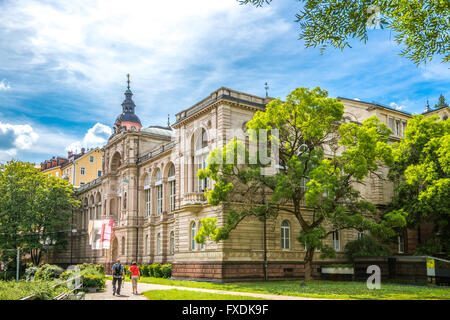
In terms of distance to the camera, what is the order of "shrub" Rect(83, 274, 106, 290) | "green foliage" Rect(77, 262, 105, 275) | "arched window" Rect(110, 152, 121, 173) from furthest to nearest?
"arched window" Rect(110, 152, 121, 173)
"green foliage" Rect(77, 262, 105, 275)
"shrub" Rect(83, 274, 106, 290)

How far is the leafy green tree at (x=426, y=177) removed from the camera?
35.5 meters

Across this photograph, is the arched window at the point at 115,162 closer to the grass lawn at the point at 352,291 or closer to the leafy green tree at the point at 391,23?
Result: the grass lawn at the point at 352,291

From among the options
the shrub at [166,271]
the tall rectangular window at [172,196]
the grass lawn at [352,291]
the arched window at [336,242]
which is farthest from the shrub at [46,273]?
the arched window at [336,242]

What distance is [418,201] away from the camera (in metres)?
38.1

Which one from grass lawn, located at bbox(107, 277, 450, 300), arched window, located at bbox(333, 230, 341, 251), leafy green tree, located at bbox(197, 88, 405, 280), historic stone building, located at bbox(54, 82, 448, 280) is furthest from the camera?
arched window, located at bbox(333, 230, 341, 251)

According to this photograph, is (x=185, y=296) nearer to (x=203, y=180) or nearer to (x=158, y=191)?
(x=203, y=180)

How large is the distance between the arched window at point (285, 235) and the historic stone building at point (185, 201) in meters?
0.08

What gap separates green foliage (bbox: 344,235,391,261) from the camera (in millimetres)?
38334

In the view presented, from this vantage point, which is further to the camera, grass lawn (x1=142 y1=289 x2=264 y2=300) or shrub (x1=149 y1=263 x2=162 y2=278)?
shrub (x1=149 y1=263 x2=162 y2=278)

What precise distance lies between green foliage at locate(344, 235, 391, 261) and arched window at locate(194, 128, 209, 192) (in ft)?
44.5

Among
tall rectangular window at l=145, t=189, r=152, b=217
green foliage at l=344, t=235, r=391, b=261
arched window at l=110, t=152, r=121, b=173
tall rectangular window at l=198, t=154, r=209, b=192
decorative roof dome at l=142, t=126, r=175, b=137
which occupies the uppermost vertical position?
decorative roof dome at l=142, t=126, r=175, b=137

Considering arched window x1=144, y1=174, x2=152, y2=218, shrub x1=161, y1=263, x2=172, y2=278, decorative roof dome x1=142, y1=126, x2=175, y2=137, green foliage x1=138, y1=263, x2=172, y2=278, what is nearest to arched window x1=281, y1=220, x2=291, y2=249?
shrub x1=161, y1=263, x2=172, y2=278

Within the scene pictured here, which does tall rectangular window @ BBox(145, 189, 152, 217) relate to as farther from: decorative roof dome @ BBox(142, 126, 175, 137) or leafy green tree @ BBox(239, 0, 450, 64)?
leafy green tree @ BBox(239, 0, 450, 64)

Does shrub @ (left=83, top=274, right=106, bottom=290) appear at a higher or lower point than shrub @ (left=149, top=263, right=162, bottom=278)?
higher
